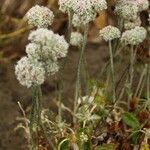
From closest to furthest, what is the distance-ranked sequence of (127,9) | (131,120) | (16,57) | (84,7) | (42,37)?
(42,37) < (84,7) < (127,9) < (131,120) < (16,57)

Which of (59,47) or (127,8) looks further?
(127,8)

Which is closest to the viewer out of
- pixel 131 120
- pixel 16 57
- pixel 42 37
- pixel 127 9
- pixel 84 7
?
pixel 42 37

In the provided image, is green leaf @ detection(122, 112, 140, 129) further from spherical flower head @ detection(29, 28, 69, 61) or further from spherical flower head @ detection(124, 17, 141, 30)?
spherical flower head @ detection(29, 28, 69, 61)

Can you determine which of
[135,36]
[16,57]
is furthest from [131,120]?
[16,57]

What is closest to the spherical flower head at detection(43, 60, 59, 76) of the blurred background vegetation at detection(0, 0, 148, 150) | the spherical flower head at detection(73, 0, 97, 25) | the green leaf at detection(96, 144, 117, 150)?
the spherical flower head at detection(73, 0, 97, 25)

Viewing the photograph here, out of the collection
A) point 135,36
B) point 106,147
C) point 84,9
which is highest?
point 84,9

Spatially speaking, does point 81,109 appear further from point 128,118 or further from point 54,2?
point 54,2

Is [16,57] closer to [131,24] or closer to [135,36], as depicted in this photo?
[131,24]
